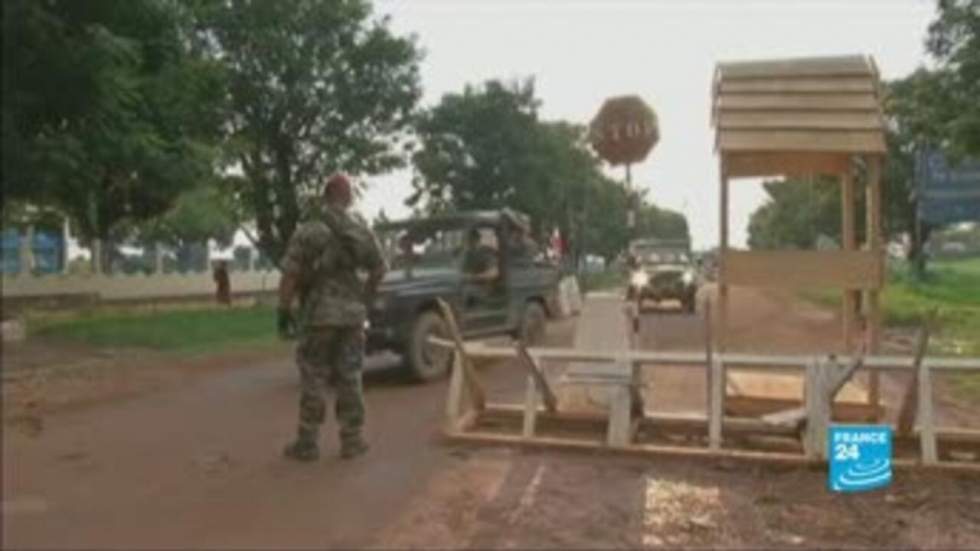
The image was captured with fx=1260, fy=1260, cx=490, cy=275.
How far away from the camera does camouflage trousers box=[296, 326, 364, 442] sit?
8672mm

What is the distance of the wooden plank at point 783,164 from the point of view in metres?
10.9

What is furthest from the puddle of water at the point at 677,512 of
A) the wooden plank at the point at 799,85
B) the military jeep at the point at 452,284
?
the military jeep at the point at 452,284

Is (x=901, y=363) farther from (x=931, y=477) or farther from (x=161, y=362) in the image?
(x=161, y=362)

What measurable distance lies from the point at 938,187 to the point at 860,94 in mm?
28837

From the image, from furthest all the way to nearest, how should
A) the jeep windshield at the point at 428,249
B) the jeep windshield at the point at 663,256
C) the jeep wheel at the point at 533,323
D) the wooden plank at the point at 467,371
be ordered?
the jeep windshield at the point at 663,256 < the jeep wheel at the point at 533,323 < the jeep windshield at the point at 428,249 < the wooden plank at the point at 467,371

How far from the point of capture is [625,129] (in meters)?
11.4

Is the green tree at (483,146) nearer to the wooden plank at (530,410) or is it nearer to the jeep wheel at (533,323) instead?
the jeep wheel at (533,323)

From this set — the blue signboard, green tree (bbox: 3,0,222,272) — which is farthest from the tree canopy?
green tree (bbox: 3,0,222,272)

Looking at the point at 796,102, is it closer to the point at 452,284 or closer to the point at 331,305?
the point at 331,305

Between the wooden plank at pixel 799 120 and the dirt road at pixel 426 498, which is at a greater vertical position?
the wooden plank at pixel 799 120

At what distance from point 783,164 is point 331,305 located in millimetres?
4784

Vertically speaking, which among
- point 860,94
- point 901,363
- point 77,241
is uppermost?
point 860,94

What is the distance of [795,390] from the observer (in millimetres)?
Result: 10703

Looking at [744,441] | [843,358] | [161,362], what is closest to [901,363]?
[843,358]
